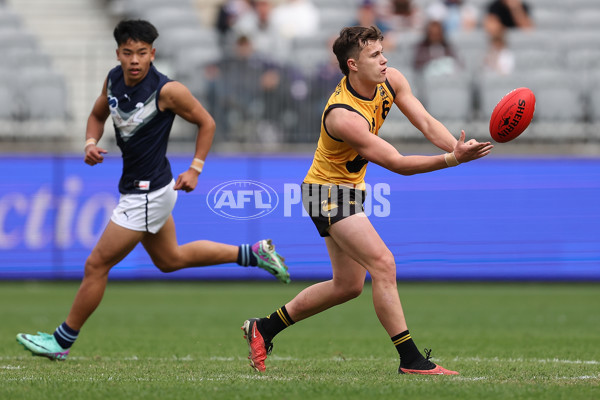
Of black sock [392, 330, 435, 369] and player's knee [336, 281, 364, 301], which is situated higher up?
player's knee [336, 281, 364, 301]

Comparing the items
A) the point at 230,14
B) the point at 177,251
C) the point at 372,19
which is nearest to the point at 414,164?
the point at 177,251

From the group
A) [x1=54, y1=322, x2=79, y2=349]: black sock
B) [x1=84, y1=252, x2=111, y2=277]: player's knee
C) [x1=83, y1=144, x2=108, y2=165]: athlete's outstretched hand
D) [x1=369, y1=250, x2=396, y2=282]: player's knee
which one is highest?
[x1=83, y1=144, x2=108, y2=165]: athlete's outstretched hand

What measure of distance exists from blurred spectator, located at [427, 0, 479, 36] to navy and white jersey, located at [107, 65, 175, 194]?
34.6 ft

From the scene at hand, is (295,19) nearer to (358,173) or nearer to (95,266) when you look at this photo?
(95,266)

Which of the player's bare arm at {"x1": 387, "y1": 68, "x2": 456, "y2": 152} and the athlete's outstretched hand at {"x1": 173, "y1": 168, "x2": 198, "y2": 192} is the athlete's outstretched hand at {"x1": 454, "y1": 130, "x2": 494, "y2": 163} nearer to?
the player's bare arm at {"x1": 387, "y1": 68, "x2": 456, "y2": 152}

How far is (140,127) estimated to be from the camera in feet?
24.0

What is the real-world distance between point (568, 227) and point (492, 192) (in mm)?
1187

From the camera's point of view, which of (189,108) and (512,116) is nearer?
(512,116)

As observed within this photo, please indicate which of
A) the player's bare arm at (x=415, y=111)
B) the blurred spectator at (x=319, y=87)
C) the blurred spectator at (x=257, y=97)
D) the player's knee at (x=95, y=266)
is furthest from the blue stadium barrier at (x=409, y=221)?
the player's bare arm at (x=415, y=111)

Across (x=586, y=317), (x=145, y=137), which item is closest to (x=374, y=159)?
(x=145, y=137)

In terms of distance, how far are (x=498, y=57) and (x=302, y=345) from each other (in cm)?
866

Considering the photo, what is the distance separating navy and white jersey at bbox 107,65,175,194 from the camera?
730cm

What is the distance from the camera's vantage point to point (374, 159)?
240 inches

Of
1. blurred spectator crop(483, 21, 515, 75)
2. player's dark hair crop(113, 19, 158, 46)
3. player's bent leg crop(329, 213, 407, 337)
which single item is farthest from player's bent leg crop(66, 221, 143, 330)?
blurred spectator crop(483, 21, 515, 75)
